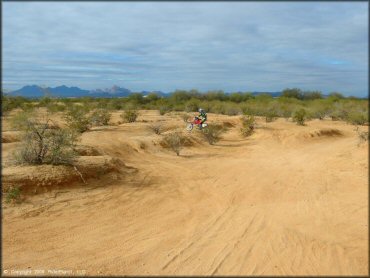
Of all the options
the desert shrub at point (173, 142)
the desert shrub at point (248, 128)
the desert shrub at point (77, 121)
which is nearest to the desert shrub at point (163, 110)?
the desert shrub at point (248, 128)

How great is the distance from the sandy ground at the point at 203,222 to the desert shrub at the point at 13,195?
0.66ft

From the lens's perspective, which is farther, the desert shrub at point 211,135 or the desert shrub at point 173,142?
the desert shrub at point 211,135

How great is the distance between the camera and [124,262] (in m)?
6.39

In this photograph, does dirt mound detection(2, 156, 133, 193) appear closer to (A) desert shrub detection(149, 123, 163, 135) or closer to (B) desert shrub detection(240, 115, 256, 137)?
(A) desert shrub detection(149, 123, 163, 135)

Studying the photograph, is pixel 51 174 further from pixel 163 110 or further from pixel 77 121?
pixel 163 110

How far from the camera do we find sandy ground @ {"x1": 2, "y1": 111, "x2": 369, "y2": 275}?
6.02 meters

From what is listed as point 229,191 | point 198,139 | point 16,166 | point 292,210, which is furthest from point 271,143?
point 16,166

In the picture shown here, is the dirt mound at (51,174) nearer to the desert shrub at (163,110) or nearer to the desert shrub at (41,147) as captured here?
the desert shrub at (41,147)

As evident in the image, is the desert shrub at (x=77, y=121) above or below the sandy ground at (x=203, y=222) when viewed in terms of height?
above

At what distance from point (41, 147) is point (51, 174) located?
1.21m

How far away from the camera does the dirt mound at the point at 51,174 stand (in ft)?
30.1

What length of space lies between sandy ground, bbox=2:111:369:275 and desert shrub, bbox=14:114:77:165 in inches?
51.3

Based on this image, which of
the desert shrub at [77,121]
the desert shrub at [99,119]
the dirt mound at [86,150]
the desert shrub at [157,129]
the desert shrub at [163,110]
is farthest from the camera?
the desert shrub at [163,110]

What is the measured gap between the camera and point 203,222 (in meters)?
8.34
